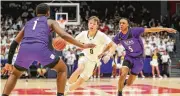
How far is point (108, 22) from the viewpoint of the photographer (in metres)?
27.4

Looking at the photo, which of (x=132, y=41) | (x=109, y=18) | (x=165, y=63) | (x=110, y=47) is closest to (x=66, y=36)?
(x=110, y=47)

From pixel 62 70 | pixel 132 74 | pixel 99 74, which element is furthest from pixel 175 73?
pixel 62 70

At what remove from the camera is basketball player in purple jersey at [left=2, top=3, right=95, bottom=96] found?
6.59m

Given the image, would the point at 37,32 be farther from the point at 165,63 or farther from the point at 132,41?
the point at 165,63

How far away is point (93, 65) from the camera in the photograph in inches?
376

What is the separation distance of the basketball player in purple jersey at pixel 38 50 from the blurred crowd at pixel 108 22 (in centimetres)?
1455

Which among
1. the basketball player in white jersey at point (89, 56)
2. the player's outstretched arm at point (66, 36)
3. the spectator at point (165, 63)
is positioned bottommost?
the spectator at point (165, 63)

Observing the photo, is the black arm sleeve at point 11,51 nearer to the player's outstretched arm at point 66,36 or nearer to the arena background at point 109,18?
the player's outstretched arm at point 66,36

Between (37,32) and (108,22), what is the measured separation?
2087cm

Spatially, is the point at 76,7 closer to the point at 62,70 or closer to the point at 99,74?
the point at 99,74

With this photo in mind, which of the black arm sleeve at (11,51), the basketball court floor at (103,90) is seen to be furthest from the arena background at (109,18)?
the black arm sleeve at (11,51)

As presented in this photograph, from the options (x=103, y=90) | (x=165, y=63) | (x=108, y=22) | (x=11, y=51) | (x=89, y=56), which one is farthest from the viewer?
(x=108, y=22)

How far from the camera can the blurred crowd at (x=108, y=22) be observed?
2231cm

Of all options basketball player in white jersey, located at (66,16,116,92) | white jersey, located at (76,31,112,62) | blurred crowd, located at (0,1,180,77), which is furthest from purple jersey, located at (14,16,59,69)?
blurred crowd, located at (0,1,180,77)
